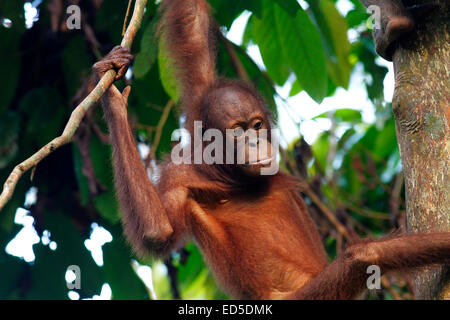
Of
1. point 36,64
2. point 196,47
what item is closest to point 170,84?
point 196,47

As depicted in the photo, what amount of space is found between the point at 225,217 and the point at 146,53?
1.20 metres

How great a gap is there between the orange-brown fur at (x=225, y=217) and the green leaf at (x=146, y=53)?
0.30ft

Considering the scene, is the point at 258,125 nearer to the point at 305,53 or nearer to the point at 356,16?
the point at 305,53

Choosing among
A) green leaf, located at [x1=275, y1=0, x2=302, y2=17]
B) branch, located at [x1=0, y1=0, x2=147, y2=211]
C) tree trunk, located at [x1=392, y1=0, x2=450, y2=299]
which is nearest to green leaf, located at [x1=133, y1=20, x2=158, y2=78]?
green leaf, located at [x1=275, y1=0, x2=302, y2=17]

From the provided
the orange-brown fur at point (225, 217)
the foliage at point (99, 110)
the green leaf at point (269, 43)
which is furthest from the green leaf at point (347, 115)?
the orange-brown fur at point (225, 217)

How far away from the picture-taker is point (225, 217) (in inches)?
145

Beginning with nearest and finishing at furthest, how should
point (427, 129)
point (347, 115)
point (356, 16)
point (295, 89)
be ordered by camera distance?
point (427, 129)
point (356, 16)
point (295, 89)
point (347, 115)

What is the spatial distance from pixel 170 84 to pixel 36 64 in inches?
55.3

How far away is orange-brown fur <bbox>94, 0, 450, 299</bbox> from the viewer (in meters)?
3.08

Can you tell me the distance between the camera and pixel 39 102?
15.0ft

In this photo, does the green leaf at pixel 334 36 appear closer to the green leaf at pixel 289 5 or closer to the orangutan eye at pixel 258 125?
the green leaf at pixel 289 5

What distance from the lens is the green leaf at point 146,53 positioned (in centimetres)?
399

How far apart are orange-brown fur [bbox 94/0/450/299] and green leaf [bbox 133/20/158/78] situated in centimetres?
9

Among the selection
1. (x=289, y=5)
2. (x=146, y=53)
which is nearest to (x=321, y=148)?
(x=146, y=53)
